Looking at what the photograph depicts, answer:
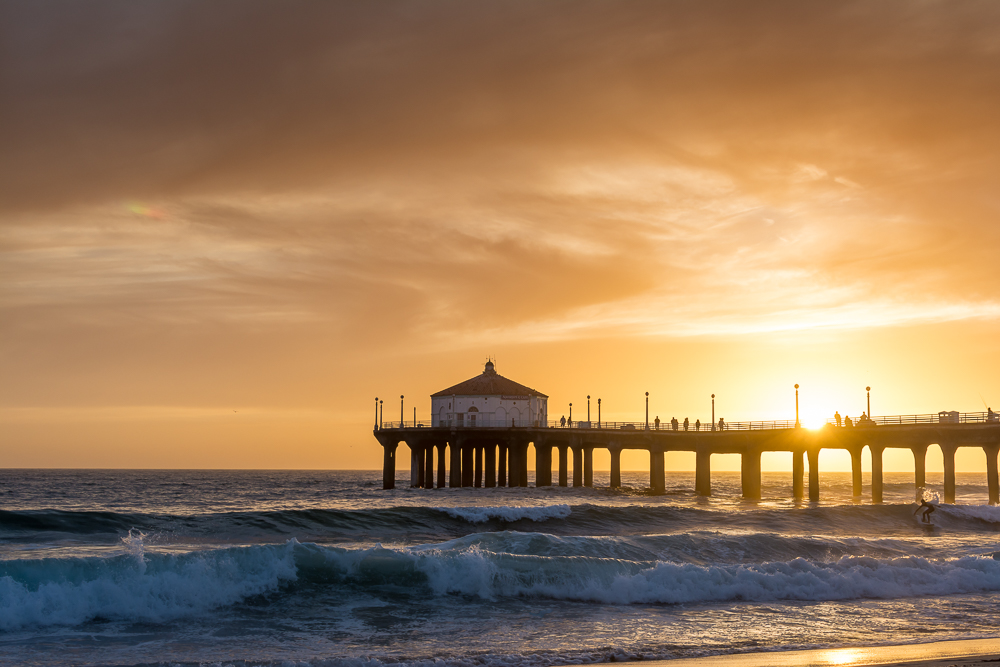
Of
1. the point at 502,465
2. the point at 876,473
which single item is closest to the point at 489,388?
the point at 502,465

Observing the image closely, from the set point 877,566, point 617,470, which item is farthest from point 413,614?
point 617,470

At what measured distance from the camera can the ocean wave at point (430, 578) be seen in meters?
16.2

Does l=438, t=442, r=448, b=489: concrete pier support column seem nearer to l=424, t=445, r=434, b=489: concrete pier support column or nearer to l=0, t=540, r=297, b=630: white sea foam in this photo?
l=424, t=445, r=434, b=489: concrete pier support column

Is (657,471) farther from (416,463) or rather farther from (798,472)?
(416,463)

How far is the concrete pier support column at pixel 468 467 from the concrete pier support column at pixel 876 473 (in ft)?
99.5

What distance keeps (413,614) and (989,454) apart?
36524mm

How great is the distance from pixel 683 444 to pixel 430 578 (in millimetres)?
38483

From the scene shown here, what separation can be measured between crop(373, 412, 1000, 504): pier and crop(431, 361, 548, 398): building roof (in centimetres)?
237

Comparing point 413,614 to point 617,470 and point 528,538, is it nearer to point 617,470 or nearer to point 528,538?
point 528,538

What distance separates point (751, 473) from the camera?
51.4 m

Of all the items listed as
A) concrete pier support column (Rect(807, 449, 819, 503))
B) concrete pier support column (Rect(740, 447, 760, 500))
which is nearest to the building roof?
concrete pier support column (Rect(740, 447, 760, 500))

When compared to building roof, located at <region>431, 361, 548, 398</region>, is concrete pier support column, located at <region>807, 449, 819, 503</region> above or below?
below

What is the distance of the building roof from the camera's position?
68.8 m

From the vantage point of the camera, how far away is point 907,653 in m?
13.1
